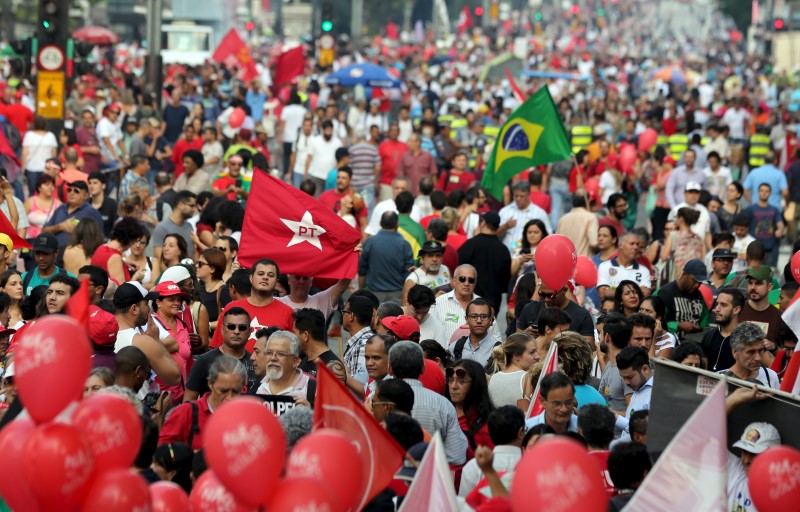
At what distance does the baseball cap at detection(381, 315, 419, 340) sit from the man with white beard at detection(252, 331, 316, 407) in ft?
3.90

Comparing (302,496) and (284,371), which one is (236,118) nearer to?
(284,371)

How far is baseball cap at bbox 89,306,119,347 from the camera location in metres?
8.71

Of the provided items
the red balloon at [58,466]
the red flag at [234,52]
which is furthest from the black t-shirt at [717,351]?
the red flag at [234,52]

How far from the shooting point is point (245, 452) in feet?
18.1

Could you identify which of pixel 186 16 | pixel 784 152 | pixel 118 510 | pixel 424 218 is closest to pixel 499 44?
pixel 186 16

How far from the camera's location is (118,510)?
17.7ft

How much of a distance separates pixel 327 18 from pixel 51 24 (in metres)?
18.2

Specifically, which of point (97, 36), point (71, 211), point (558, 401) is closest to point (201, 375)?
point (558, 401)

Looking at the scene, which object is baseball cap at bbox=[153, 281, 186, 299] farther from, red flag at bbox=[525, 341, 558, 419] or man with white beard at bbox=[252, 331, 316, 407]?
red flag at bbox=[525, 341, 558, 419]

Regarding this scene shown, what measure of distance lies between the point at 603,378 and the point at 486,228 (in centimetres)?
378

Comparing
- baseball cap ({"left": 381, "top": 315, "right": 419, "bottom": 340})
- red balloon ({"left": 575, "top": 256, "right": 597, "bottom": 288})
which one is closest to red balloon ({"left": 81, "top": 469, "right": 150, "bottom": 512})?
baseball cap ({"left": 381, "top": 315, "right": 419, "bottom": 340})

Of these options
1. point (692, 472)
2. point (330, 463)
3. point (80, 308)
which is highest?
point (80, 308)

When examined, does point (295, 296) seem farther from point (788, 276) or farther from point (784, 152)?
point (784, 152)

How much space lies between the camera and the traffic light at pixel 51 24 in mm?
20531
